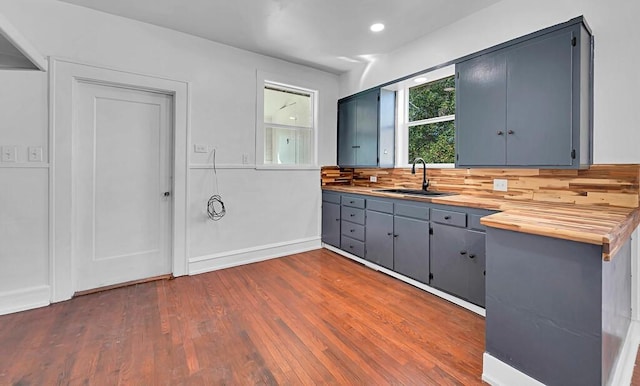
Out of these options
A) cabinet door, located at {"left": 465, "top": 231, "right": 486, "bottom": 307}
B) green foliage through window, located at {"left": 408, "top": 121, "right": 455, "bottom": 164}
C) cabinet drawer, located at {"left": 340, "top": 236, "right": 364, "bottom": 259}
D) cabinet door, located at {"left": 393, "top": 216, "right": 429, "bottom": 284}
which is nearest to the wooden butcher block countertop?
cabinet door, located at {"left": 465, "top": 231, "right": 486, "bottom": 307}

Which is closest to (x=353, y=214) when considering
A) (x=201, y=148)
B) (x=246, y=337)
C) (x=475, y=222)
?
(x=475, y=222)

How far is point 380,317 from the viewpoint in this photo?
7.70 ft

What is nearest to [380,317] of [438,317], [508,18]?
[438,317]

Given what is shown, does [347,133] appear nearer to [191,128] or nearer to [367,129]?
[367,129]

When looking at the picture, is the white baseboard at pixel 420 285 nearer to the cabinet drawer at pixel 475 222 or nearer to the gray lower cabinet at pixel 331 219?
the gray lower cabinet at pixel 331 219

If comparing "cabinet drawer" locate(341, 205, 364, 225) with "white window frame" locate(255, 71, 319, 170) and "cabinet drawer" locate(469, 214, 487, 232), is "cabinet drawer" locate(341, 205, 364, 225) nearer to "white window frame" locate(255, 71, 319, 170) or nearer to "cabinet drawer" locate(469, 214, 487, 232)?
"white window frame" locate(255, 71, 319, 170)

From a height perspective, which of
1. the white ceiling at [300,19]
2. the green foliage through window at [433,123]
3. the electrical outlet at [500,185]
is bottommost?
the electrical outlet at [500,185]

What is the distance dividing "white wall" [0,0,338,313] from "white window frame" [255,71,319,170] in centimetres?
7

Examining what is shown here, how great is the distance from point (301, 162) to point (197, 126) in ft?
4.86

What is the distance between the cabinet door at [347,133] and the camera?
4152 millimetres

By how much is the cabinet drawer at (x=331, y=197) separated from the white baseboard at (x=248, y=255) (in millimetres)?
593

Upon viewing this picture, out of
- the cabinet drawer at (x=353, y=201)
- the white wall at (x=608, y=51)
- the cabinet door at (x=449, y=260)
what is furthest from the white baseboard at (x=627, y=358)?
the cabinet drawer at (x=353, y=201)

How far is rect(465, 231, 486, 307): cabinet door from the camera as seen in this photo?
2.33 metres

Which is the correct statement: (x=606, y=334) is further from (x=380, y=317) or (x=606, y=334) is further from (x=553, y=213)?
(x=380, y=317)
